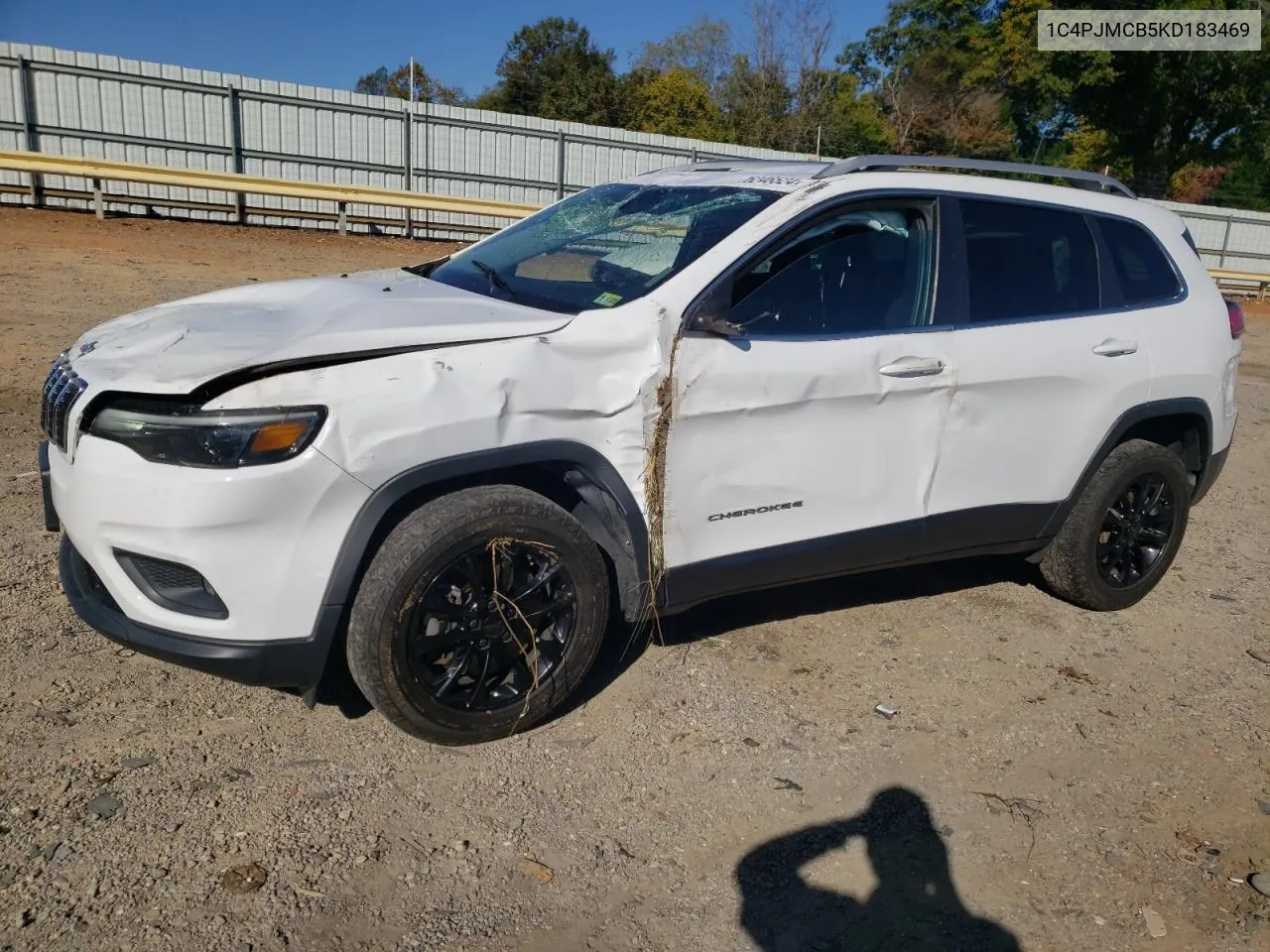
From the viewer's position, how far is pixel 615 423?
129 inches

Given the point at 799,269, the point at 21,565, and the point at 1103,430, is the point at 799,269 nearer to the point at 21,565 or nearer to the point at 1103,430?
the point at 1103,430

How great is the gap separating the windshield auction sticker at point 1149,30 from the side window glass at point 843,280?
106 feet

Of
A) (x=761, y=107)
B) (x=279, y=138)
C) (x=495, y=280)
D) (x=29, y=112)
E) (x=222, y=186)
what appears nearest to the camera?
(x=495, y=280)

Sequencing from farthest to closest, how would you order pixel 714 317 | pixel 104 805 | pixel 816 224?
pixel 816 224 → pixel 714 317 → pixel 104 805

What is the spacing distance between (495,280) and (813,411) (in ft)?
4.24

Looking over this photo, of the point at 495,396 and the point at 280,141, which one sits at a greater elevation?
the point at 280,141

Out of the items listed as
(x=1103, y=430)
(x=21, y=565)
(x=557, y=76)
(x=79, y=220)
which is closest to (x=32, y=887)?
(x=21, y=565)

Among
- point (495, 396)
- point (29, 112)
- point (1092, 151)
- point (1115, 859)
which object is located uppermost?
point (1092, 151)

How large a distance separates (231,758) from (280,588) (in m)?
0.69

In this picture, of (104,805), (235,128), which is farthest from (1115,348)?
(235,128)

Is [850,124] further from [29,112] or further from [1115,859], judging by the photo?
[1115,859]

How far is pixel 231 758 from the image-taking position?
3.19m

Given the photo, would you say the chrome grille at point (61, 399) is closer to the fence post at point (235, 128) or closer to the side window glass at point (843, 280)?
the side window glass at point (843, 280)

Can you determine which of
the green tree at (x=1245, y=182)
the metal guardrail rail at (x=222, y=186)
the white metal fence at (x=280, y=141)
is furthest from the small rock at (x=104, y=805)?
the green tree at (x=1245, y=182)
